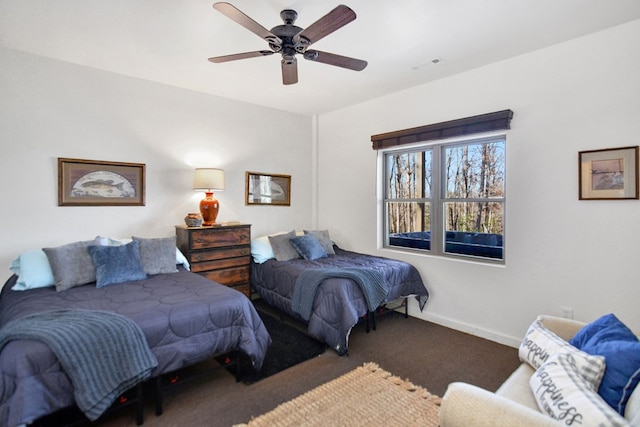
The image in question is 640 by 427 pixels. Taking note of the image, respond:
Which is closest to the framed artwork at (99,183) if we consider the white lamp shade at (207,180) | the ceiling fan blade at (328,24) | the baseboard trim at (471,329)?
the white lamp shade at (207,180)

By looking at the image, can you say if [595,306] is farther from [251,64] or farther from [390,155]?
[251,64]

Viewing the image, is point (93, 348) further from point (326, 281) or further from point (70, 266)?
point (326, 281)

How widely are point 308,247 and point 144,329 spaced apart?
220cm

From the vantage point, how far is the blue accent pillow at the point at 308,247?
12.9ft

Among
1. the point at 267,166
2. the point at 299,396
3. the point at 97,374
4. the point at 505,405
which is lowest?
the point at 299,396

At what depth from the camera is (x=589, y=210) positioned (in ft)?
8.66

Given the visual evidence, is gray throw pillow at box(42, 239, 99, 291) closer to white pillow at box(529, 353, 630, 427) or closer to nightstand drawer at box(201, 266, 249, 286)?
nightstand drawer at box(201, 266, 249, 286)

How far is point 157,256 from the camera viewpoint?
3096 millimetres

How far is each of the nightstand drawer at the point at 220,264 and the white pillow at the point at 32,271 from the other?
3.96ft

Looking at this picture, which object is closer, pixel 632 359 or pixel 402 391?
pixel 632 359

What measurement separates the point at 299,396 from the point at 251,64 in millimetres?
2854

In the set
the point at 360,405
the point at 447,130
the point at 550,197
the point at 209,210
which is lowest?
the point at 360,405

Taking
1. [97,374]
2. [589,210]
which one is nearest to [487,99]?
[589,210]

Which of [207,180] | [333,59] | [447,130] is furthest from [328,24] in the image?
[207,180]
